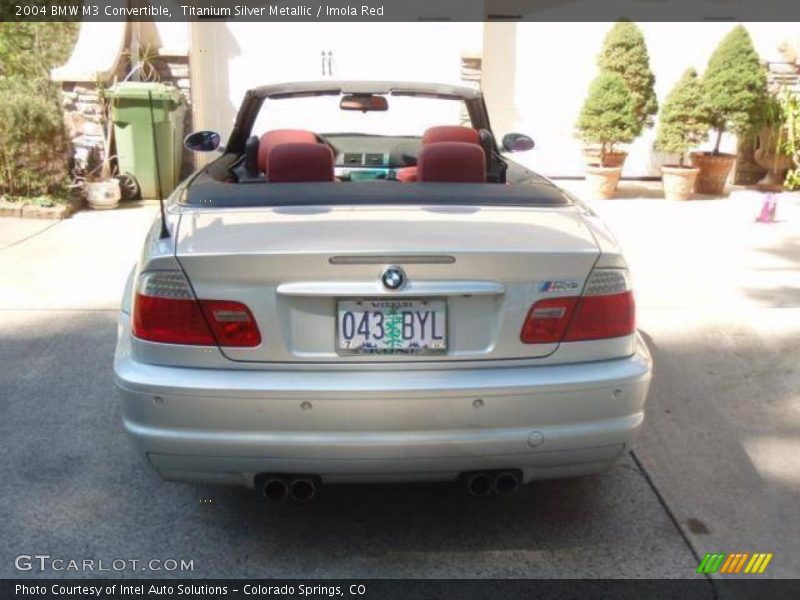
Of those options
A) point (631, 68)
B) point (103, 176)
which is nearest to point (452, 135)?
point (103, 176)

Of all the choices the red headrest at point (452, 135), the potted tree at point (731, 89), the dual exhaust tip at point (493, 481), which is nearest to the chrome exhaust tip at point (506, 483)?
the dual exhaust tip at point (493, 481)

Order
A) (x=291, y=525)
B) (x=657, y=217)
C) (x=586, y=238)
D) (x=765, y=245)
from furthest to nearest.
A: (x=657, y=217) → (x=765, y=245) → (x=291, y=525) → (x=586, y=238)

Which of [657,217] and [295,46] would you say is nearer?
[657,217]

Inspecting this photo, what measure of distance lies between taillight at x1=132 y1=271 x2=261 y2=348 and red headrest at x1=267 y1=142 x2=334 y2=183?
45.2 inches

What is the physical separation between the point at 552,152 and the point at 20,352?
8129 millimetres

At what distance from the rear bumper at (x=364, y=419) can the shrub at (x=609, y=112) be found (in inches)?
316

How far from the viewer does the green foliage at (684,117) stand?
412 inches

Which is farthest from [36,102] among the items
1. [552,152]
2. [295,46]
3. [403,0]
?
[552,152]

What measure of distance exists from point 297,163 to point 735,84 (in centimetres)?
819

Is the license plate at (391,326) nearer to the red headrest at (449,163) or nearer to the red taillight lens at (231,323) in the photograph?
the red taillight lens at (231,323)

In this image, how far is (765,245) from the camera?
27.0ft

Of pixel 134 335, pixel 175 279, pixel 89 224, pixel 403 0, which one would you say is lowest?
pixel 89 224

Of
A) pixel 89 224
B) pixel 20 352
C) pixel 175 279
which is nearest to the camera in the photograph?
pixel 175 279
